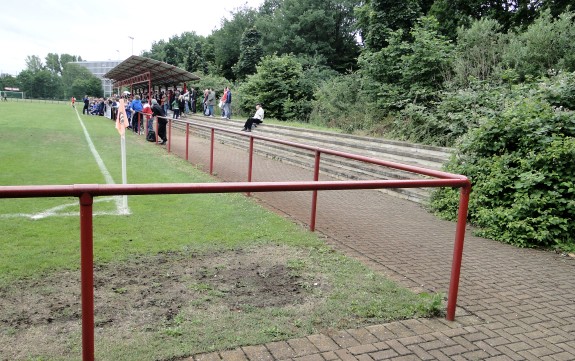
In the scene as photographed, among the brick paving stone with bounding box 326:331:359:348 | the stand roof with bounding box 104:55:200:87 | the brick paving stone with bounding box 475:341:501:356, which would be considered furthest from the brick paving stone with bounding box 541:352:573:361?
the stand roof with bounding box 104:55:200:87

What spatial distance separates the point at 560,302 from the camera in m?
4.22

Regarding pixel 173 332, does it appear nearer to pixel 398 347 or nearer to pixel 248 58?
pixel 398 347

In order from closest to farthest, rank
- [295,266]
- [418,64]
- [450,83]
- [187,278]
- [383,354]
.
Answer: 1. [383,354]
2. [187,278]
3. [295,266]
4. [450,83]
5. [418,64]

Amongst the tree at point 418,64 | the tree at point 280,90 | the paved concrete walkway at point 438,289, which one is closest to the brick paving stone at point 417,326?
the paved concrete walkway at point 438,289

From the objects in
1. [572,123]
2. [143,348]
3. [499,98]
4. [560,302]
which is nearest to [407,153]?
[499,98]

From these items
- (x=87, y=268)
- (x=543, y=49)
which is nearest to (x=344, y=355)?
(x=87, y=268)

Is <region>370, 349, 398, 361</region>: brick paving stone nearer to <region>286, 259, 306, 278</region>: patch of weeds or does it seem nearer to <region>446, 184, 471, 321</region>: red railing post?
<region>446, 184, 471, 321</region>: red railing post

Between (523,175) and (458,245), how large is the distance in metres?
3.51

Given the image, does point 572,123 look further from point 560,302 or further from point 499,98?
point 560,302

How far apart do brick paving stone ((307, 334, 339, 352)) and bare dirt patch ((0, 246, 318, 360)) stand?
2.14 ft

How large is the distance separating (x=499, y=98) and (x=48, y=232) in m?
8.66

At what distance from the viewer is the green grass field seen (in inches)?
119

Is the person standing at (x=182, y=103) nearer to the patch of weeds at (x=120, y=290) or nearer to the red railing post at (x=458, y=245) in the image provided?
the patch of weeds at (x=120, y=290)

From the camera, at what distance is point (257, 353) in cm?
292
